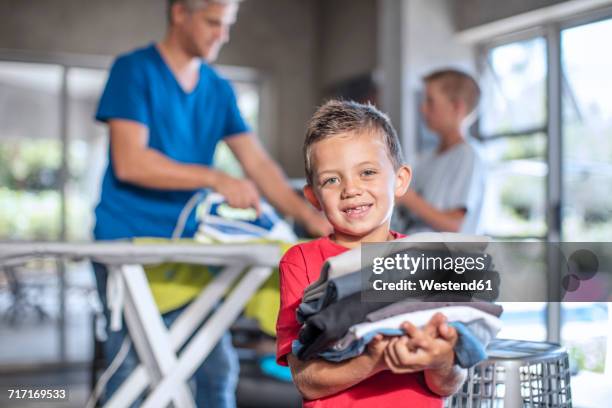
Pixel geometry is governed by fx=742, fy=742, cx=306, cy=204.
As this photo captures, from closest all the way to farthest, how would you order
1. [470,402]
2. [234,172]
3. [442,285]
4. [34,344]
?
[442,285] → [470,402] → [34,344] → [234,172]

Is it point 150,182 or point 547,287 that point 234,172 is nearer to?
point 150,182

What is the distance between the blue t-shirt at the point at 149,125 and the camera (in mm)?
1756

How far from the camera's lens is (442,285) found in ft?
2.81

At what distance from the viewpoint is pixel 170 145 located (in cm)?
183

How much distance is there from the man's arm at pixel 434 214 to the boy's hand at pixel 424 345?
1.19 metres

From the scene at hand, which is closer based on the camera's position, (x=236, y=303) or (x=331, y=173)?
(x=331, y=173)

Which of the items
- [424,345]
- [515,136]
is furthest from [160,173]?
[515,136]

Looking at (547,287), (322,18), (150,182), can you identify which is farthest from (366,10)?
(547,287)

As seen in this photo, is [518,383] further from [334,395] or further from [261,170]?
[261,170]

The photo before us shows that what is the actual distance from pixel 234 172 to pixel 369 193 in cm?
456

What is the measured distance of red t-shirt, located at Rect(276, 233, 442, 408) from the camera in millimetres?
958

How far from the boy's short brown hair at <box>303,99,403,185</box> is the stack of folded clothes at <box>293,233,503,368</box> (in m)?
0.19
